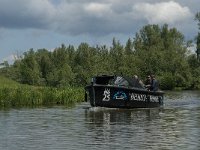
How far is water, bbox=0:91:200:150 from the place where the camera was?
71.8 feet

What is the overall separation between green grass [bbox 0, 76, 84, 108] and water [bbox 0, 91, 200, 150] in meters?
9.27

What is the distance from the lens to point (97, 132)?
26688mm

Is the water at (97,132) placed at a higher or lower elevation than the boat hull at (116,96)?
lower

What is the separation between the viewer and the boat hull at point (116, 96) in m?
41.2

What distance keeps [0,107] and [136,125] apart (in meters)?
19.7

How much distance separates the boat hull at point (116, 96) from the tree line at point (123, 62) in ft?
190

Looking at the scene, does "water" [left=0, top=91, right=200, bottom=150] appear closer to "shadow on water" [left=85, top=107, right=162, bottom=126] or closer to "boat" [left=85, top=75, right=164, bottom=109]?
"shadow on water" [left=85, top=107, right=162, bottom=126]

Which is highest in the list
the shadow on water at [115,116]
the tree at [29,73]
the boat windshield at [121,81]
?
the tree at [29,73]

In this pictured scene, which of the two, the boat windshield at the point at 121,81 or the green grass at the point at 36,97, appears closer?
the boat windshield at the point at 121,81

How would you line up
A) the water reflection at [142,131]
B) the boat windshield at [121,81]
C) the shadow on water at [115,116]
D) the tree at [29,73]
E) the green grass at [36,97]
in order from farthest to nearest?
the tree at [29,73], the green grass at [36,97], the boat windshield at [121,81], the shadow on water at [115,116], the water reflection at [142,131]

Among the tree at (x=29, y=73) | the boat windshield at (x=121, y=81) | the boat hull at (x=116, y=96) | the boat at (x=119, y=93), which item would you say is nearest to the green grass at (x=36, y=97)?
the boat windshield at (x=121, y=81)

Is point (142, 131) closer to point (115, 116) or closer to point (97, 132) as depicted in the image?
point (97, 132)

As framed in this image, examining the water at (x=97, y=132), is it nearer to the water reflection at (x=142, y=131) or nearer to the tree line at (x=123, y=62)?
the water reflection at (x=142, y=131)

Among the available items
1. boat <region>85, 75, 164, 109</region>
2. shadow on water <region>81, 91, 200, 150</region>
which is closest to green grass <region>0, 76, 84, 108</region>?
boat <region>85, 75, 164, 109</region>
